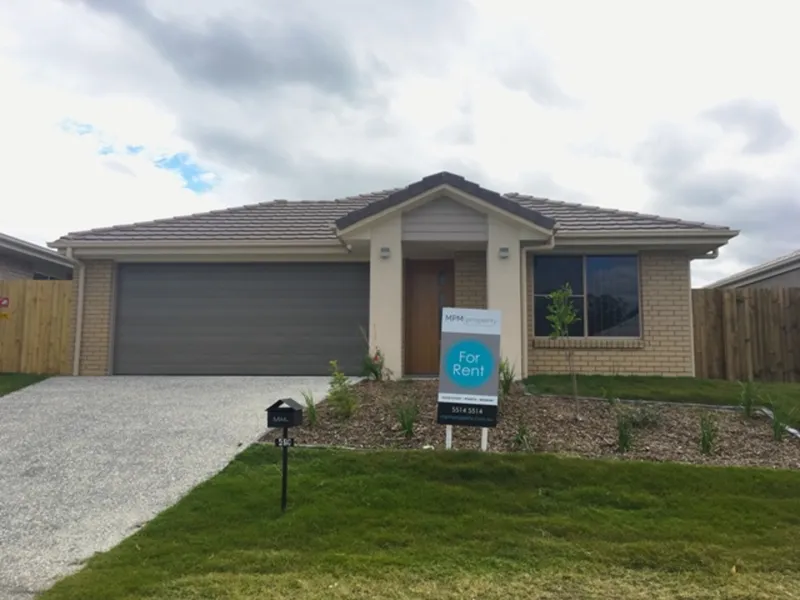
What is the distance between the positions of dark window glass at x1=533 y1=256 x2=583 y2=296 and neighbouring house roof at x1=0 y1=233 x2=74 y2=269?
437 inches

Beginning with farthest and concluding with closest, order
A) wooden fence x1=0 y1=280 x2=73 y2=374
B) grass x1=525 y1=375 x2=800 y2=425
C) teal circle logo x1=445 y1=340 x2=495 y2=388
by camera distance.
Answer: wooden fence x1=0 y1=280 x2=73 y2=374
grass x1=525 y1=375 x2=800 y2=425
teal circle logo x1=445 y1=340 x2=495 y2=388

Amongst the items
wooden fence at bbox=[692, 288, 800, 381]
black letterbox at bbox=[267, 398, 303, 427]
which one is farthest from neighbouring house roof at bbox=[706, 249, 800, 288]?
black letterbox at bbox=[267, 398, 303, 427]

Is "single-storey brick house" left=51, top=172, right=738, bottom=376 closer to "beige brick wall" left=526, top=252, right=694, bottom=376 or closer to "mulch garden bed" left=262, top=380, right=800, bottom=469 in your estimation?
"beige brick wall" left=526, top=252, right=694, bottom=376

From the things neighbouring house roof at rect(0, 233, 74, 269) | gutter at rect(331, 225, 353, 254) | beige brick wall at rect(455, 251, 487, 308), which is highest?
neighbouring house roof at rect(0, 233, 74, 269)

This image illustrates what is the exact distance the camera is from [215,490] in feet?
20.0

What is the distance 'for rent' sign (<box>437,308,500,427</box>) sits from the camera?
6.86 meters

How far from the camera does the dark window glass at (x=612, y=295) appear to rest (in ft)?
43.0

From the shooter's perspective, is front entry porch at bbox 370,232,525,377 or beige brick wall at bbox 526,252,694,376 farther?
beige brick wall at bbox 526,252,694,376

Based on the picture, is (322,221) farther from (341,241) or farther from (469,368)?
(469,368)

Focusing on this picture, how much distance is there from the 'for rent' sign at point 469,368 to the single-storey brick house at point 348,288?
191 inches

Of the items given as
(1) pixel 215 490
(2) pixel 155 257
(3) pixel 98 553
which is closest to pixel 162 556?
(3) pixel 98 553

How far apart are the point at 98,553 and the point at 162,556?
0.60 meters

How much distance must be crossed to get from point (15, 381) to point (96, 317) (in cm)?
209

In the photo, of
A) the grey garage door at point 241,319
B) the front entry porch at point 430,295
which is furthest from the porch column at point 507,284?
the grey garage door at point 241,319
